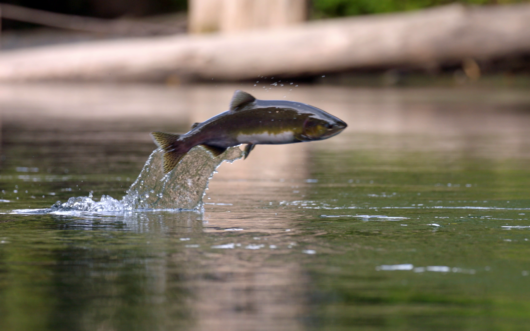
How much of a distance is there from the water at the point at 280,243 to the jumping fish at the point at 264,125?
11.3 inches

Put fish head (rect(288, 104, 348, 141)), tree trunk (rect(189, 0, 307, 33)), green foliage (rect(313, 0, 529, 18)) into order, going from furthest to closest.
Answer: green foliage (rect(313, 0, 529, 18)), tree trunk (rect(189, 0, 307, 33)), fish head (rect(288, 104, 348, 141))

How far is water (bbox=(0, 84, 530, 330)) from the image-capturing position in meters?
1.99

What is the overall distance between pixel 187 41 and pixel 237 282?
11626 mm

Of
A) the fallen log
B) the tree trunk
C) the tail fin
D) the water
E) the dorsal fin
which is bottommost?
the water

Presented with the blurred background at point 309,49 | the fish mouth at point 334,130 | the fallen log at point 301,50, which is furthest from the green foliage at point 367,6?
the fish mouth at point 334,130

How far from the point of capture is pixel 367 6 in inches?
882

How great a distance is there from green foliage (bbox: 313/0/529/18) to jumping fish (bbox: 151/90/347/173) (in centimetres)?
1855

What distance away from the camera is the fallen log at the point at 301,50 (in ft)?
39.1

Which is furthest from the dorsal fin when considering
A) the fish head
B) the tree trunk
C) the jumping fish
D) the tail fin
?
the tree trunk

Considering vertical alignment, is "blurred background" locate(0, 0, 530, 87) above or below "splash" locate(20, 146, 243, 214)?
above

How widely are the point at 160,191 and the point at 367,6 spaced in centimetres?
1920

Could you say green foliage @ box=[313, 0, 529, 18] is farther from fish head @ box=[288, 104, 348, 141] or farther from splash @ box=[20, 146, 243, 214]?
fish head @ box=[288, 104, 348, 141]

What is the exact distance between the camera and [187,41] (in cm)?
1367

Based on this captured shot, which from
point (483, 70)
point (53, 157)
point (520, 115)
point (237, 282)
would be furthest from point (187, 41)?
point (237, 282)
